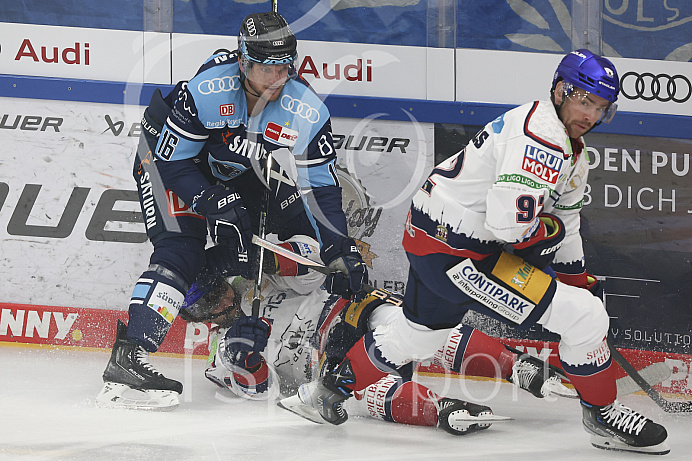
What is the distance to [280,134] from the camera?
139 inches

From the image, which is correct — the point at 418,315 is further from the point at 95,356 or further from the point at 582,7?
the point at 582,7

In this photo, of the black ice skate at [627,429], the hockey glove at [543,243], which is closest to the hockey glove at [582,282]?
the hockey glove at [543,243]

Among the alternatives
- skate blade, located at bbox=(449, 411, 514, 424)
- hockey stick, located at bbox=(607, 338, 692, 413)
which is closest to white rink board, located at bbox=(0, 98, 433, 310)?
skate blade, located at bbox=(449, 411, 514, 424)

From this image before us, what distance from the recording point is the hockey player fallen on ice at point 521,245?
8.50 ft

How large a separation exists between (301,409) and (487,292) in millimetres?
828

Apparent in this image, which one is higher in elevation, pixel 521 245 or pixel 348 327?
pixel 521 245

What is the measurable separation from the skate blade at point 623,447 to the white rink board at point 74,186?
1.53 metres

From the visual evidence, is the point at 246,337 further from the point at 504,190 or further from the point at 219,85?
the point at 504,190

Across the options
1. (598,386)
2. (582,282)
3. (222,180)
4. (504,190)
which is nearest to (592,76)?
(504,190)

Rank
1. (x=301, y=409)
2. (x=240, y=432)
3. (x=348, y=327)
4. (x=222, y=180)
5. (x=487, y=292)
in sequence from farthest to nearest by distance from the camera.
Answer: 1. (x=222, y=180)
2. (x=348, y=327)
3. (x=301, y=409)
4. (x=240, y=432)
5. (x=487, y=292)

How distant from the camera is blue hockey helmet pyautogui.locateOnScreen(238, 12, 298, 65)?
130 inches

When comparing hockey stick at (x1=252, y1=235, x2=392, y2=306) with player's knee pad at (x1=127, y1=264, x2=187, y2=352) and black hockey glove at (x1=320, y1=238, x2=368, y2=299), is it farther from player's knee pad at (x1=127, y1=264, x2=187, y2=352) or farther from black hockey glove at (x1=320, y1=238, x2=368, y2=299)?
player's knee pad at (x1=127, y1=264, x2=187, y2=352)

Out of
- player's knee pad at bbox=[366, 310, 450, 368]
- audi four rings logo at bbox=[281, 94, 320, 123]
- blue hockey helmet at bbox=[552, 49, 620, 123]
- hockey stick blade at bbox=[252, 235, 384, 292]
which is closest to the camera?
blue hockey helmet at bbox=[552, 49, 620, 123]

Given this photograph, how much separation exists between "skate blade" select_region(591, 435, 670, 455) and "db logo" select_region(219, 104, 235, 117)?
1797mm
